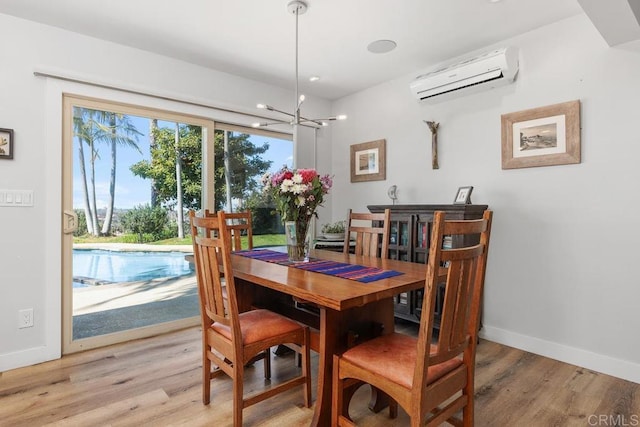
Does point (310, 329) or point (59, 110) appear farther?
point (59, 110)

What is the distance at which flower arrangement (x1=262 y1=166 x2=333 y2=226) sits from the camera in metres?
2.04

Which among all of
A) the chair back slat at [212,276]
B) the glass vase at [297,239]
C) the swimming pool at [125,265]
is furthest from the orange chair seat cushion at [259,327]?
the swimming pool at [125,265]

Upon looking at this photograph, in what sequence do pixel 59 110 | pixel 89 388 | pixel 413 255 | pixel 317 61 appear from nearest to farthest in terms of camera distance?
pixel 89 388 < pixel 59 110 < pixel 413 255 < pixel 317 61

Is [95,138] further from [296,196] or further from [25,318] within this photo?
[296,196]

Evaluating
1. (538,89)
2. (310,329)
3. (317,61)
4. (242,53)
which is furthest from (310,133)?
(310,329)

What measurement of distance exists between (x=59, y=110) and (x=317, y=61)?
2117 millimetres

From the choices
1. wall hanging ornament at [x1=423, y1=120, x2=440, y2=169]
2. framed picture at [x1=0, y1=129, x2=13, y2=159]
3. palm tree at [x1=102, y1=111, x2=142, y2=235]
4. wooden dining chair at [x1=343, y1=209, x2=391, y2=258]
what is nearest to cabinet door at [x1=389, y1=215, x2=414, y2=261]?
wooden dining chair at [x1=343, y1=209, x2=391, y2=258]

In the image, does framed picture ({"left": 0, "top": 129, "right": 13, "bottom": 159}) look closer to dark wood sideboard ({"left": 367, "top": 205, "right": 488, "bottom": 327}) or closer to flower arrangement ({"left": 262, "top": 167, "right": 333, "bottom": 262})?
flower arrangement ({"left": 262, "top": 167, "right": 333, "bottom": 262})

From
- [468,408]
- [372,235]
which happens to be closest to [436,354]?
[468,408]

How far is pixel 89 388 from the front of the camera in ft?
7.11

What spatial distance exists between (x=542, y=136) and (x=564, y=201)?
510 mm

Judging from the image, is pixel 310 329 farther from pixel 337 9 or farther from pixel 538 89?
pixel 538 89

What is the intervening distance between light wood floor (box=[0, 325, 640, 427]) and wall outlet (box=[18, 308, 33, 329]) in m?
0.30

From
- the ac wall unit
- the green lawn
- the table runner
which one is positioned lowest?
the table runner
